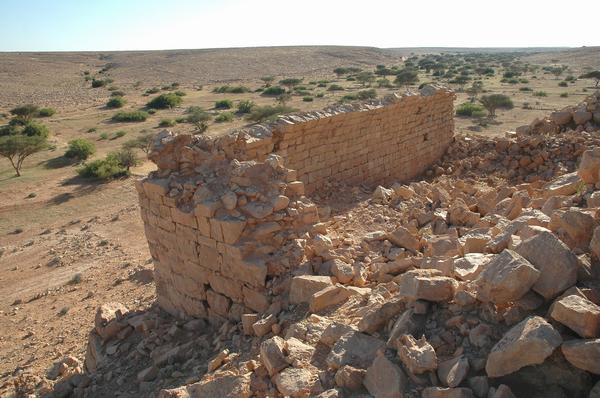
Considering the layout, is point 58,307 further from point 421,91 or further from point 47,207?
point 421,91

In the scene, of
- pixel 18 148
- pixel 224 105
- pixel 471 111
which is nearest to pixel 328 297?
pixel 18 148

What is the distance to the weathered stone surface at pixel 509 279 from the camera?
113 inches

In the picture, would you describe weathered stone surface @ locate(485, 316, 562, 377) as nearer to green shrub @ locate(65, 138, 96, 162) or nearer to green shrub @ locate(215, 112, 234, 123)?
green shrub @ locate(65, 138, 96, 162)

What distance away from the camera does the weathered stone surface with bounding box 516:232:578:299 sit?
Result: 2.87 meters

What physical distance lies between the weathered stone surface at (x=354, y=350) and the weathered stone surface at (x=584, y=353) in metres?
1.12

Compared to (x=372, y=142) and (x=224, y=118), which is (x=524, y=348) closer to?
(x=372, y=142)

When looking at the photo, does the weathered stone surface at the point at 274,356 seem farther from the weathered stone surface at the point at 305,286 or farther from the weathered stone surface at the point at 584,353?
the weathered stone surface at the point at 584,353

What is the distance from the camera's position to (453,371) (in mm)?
2717

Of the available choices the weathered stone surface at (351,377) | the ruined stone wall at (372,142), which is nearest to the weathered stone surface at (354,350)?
the weathered stone surface at (351,377)

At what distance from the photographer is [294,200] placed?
551cm

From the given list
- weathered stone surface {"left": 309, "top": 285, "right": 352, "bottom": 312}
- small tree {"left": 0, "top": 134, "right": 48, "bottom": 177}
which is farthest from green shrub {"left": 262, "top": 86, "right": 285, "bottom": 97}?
weathered stone surface {"left": 309, "top": 285, "right": 352, "bottom": 312}

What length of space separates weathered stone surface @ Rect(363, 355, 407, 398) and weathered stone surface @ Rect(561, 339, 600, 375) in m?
0.89

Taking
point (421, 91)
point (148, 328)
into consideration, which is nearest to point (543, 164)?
point (421, 91)

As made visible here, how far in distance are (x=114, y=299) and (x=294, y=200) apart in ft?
15.0
